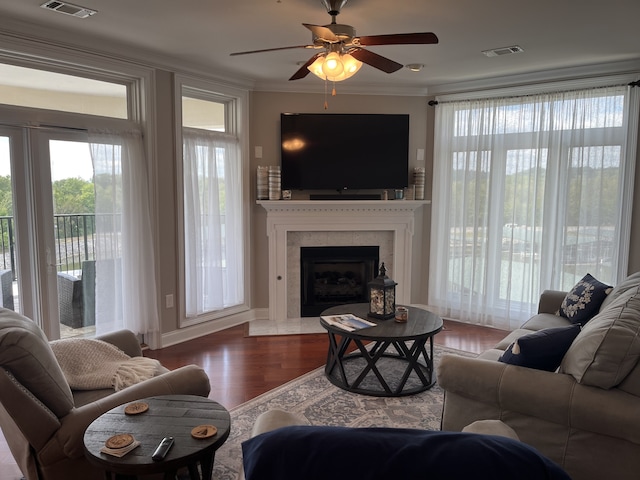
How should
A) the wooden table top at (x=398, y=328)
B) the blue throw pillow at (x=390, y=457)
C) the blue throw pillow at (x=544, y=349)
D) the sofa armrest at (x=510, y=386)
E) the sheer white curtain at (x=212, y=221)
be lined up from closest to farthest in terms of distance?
the blue throw pillow at (x=390, y=457) < the sofa armrest at (x=510, y=386) < the blue throw pillow at (x=544, y=349) < the wooden table top at (x=398, y=328) < the sheer white curtain at (x=212, y=221)

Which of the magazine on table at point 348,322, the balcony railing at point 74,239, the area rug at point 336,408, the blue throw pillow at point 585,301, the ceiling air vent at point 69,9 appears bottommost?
the area rug at point 336,408

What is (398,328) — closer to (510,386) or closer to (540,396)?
(510,386)

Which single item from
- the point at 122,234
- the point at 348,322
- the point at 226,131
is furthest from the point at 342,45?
the point at 226,131

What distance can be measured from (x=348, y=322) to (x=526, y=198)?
2.62 metres

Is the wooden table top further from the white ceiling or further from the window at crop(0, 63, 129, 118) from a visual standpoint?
the window at crop(0, 63, 129, 118)

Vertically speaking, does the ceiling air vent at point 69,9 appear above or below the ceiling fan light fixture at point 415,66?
below

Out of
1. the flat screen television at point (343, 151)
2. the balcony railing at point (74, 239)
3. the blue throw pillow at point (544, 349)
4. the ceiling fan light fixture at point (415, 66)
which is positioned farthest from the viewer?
the flat screen television at point (343, 151)

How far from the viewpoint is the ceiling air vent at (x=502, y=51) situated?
3.81 m

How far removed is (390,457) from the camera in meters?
1.07

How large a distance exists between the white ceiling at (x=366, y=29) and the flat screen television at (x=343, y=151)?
744 millimetres

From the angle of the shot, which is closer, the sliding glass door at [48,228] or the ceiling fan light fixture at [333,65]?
the ceiling fan light fixture at [333,65]

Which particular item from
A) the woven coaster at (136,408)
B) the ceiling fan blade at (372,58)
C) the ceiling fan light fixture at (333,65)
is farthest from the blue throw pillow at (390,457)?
the ceiling fan blade at (372,58)

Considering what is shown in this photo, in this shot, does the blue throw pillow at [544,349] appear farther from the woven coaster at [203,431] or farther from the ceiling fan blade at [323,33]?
the ceiling fan blade at [323,33]

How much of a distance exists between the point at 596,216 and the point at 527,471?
4.11 metres
